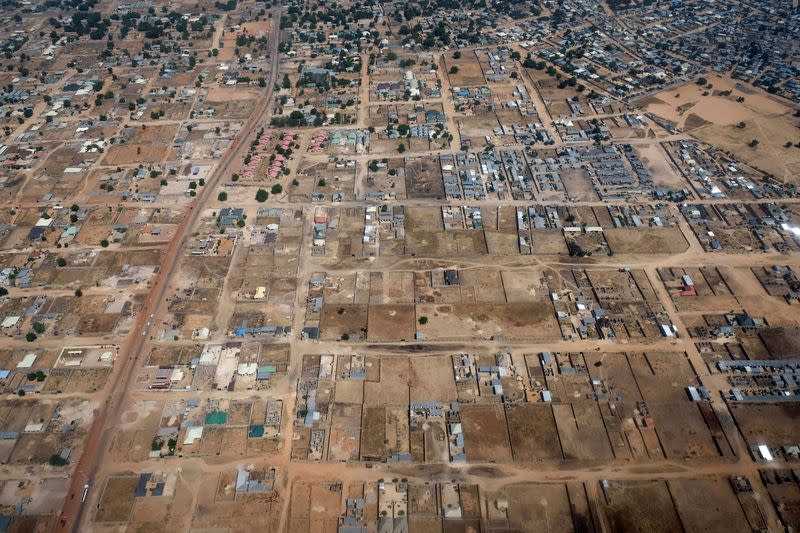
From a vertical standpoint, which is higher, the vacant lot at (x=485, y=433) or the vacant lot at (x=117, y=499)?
the vacant lot at (x=485, y=433)

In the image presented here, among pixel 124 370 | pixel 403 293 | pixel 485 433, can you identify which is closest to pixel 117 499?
pixel 124 370

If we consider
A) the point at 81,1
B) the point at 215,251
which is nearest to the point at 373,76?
the point at 215,251

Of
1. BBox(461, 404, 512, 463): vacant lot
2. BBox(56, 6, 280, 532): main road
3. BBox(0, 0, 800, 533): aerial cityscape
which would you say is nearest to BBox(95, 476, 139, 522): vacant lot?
BBox(0, 0, 800, 533): aerial cityscape

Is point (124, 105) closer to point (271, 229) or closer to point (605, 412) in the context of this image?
point (271, 229)

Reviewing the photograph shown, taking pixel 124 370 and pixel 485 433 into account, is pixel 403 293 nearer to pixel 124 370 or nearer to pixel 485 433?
pixel 485 433

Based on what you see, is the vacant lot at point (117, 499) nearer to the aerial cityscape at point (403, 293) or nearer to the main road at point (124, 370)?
the aerial cityscape at point (403, 293)

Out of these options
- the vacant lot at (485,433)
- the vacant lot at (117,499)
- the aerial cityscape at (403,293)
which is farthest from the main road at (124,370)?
the vacant lot at (485,433)
